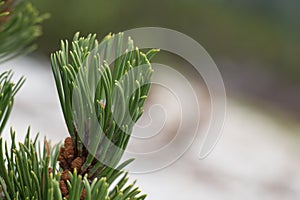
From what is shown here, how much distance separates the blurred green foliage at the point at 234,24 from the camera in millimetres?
3473

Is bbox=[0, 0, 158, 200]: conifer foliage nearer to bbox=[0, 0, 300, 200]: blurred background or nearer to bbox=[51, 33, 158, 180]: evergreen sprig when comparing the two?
bbox=[51, 33, 158, 180]: evergreen sprig

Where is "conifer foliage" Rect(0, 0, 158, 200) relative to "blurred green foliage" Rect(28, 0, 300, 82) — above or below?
below

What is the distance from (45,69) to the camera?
299 cm

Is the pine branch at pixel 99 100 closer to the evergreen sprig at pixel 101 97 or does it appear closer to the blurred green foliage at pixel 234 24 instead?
the evergreen sprig at pixel 101 97

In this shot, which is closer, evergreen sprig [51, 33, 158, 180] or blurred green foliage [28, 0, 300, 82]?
evergreen sprig [51, 33, 158, 180]

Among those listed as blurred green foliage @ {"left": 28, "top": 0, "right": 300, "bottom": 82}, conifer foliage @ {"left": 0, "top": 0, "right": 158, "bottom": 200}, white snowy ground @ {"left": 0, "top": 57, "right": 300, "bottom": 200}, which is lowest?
conifer foliage @ {"left": 0, "top": 0, "right": 158, "bottom": 200}

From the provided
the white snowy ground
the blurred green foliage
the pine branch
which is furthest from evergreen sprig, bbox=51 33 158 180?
the blurred green foliage

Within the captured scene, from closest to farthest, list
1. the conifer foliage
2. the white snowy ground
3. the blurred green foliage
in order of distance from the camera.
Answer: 1. the conifer foliage
2. the white snowy ground
3. the blurred green foliage

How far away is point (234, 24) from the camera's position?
385cm

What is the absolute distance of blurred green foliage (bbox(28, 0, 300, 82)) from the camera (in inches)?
137

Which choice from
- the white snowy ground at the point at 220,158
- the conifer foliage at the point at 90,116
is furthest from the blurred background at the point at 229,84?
the conifer foliage at the point at 90,116

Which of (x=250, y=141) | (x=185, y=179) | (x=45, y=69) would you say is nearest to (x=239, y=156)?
(x=250, y=141)

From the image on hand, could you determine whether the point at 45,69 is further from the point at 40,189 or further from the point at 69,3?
the point at 40,189

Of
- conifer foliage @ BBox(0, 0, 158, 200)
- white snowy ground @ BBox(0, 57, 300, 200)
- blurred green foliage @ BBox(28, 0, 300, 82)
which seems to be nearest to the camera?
conifer foliage @ BBox(0, 0, 158, 200)
